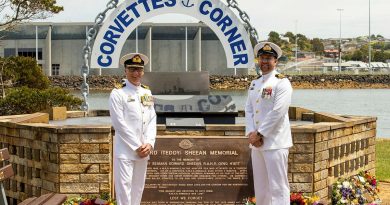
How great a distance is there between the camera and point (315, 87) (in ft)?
344

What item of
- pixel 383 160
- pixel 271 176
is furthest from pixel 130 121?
pixel 383 160

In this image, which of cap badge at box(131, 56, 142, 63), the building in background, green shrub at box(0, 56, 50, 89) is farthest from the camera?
the building in background

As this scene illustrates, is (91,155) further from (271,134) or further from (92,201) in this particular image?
(271,134)

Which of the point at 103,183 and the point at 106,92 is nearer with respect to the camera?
the point at 103,183

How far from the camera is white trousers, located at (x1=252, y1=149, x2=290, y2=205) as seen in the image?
7.36 metres

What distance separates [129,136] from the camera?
7.23m

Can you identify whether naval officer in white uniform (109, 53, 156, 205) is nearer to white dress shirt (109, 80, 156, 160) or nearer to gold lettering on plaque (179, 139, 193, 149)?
white dress shirt (109, 80, 156, 160)

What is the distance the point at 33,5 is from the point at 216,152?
18910 millimetres

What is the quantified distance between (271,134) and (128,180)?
1.38 metres

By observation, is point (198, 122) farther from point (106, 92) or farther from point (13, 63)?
point (106, 92)

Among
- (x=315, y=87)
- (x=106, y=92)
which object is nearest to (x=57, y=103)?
(x=106, y=92)

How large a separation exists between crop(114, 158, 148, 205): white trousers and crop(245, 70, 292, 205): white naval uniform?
110 cm

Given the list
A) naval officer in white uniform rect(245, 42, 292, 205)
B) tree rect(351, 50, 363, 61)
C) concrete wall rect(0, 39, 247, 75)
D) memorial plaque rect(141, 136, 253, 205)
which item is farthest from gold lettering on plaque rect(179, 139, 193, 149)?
tree rect(351, 50, 363, 61)

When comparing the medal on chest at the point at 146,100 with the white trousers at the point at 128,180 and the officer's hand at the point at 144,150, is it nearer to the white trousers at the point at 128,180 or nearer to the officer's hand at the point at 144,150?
the officer's hand at the point at 144,150
